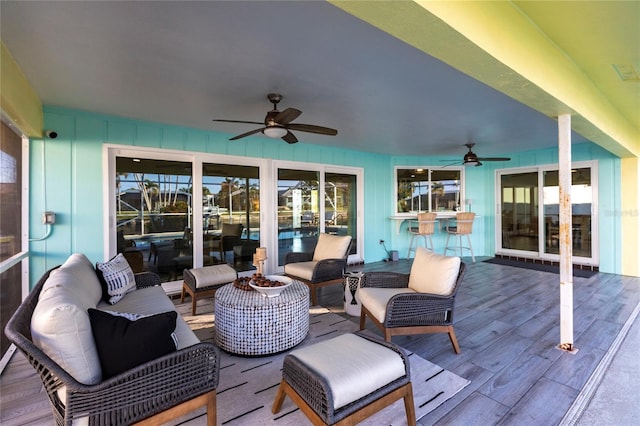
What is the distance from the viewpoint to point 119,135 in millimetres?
4008

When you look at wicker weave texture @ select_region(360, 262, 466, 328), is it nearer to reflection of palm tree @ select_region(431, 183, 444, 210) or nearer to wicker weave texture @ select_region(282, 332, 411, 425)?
wicker weave texture @ select_region(282, 332, 411, 425)

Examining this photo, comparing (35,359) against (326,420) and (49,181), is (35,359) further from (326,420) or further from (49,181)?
(49,181)

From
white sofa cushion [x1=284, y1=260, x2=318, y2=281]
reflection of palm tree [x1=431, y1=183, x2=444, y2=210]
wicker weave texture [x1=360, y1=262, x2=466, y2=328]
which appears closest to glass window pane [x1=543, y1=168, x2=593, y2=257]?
reflection of palm tree [x1=431, y1=183, x2=444, y2=210]

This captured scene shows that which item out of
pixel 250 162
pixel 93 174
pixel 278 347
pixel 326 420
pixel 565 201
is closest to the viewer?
pixel 326 420

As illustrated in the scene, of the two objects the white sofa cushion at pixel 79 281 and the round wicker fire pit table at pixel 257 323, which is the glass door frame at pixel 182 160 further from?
the round wicker fire pit table at pixel 257 323

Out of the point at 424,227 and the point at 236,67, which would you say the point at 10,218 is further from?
the point at 424,227

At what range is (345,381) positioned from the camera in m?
1.48

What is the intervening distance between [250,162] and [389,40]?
3483mm

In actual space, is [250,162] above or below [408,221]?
above

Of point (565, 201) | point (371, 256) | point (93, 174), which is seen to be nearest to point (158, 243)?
point (93, 174)

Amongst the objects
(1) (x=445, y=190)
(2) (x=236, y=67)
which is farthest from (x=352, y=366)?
(1) (x=445, y=190)

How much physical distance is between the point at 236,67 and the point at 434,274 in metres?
2.65

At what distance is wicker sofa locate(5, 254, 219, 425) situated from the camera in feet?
→ 4.18

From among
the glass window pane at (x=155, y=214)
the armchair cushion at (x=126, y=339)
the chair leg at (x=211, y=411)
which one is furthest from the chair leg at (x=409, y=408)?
the glass window pane at (x=155, y=214)
